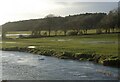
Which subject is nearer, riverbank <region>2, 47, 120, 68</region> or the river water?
the river water

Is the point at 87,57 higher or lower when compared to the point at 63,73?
higher

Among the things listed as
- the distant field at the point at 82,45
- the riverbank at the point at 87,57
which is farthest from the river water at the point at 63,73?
the distant field at the point at 82,45

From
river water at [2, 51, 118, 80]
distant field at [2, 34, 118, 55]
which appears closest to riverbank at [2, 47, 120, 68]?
river water at [2, 51, 118, 80]

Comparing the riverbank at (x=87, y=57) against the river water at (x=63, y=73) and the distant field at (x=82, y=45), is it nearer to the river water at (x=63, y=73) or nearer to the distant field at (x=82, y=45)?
the river water at (x=63, y=73)

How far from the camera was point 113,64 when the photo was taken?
5150 cm

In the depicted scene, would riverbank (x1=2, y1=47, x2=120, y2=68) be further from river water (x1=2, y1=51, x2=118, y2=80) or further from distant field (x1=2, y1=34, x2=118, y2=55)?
distant field (x1=2, y1=34, x2=118, y2=55)

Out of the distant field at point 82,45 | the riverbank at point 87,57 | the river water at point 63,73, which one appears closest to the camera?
the river water at point 63,73

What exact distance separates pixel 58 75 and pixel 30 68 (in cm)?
924

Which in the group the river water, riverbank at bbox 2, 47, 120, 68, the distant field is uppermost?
the distant field

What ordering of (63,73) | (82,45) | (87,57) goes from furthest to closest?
(82,45) → (87,57) → (63,73)

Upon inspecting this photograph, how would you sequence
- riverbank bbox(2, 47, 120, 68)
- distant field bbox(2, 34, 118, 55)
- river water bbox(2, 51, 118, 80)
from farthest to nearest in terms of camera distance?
distant field bbox(2, 34, 118, 55)
riverbank bbox(2, 47, 120, 68)
river water bbox(2, 51, 118, 80)

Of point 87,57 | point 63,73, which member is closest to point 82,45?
point 87,57

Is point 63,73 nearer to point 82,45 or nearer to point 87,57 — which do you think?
point 87,57

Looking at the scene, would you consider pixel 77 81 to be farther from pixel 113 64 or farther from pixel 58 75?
pixel 113 64
